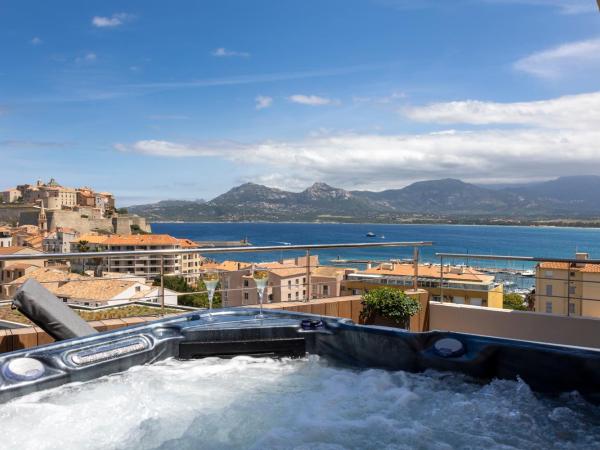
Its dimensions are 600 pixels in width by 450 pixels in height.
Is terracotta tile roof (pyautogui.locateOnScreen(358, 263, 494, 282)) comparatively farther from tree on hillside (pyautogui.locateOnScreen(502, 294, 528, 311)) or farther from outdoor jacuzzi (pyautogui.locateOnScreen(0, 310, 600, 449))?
outdoor jacuzzi (pyautogui.locateOnScreen(0, 310, 600, 449))

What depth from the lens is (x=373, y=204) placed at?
116 m

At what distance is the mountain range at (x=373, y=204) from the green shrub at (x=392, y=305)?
249 ft

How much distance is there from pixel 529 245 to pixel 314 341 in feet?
175

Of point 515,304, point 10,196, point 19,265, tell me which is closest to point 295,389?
point 515,304

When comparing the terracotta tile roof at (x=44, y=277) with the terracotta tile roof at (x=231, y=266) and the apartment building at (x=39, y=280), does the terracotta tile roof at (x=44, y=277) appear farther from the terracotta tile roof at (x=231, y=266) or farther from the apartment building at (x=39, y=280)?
the terracotta tile roof at (x=231, y=266)

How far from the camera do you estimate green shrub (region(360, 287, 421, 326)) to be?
3.65 m

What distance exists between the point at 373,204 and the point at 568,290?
114m

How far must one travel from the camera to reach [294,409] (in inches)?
88.2

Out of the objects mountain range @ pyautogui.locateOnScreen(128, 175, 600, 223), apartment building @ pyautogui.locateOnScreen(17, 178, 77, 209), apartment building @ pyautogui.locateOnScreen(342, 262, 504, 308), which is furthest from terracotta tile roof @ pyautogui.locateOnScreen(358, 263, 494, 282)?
mountain range @ pyautogui.locateOnScreen(128, 175, 600, 223)

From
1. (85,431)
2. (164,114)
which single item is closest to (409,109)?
(164,114)

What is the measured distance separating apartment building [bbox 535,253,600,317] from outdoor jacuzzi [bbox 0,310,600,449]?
1.35 m

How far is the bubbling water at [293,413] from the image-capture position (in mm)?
1899

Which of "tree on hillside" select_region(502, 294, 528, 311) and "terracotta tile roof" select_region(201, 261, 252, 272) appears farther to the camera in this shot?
"terracotta tile roof" select_region(201, 261, 252, 272)

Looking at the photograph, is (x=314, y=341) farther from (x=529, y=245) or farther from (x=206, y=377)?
(x=529, y=245)
